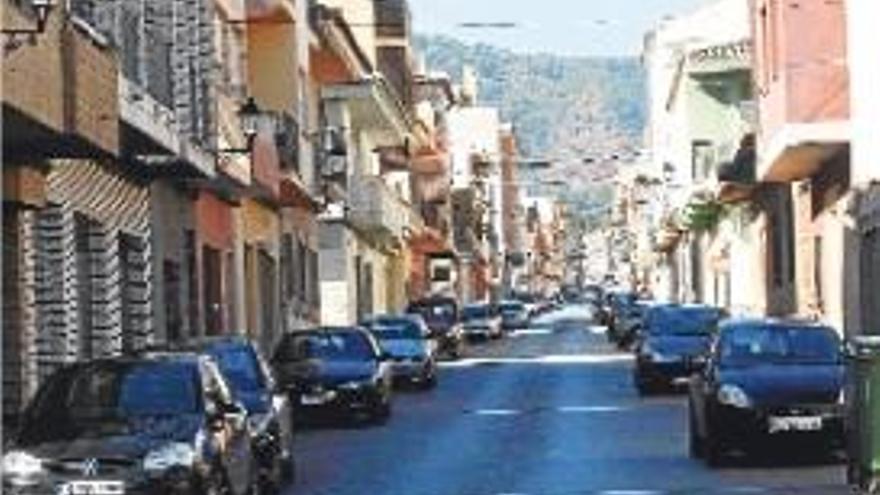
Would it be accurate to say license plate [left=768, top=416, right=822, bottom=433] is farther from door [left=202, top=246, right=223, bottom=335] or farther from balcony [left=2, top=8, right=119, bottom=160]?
door [left=202, top=246, right=223, bottom=335]

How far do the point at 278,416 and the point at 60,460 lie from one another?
5.82 meters

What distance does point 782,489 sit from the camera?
2106cm

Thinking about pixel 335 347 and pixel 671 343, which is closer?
pixel 335 347

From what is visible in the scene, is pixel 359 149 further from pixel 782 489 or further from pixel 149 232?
pixel 782 489

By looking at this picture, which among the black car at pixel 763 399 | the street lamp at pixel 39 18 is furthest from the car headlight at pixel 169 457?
the black car at pixel 763 399

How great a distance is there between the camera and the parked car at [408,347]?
4572 centimetres

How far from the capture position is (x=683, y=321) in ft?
140

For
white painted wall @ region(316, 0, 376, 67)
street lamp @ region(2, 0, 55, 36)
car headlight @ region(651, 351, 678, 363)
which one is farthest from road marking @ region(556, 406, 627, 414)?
white painted wall @ region(316, 0, 376, 67)

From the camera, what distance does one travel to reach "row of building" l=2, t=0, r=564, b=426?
2447 cm

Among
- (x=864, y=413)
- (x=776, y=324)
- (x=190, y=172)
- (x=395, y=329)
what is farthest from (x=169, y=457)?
(x=395, y=329)

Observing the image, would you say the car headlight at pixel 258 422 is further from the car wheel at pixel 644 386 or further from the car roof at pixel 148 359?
the car wheel at pixel 644 386

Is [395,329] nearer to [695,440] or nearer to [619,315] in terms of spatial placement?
[695,440]

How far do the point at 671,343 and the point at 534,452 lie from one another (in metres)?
14.8

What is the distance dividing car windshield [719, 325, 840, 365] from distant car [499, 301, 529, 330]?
72.0 m
